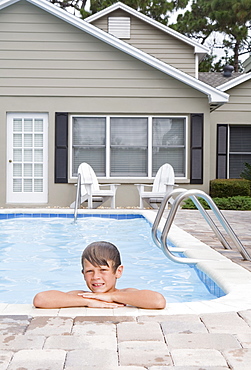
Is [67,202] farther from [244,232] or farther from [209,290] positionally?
[209,290]

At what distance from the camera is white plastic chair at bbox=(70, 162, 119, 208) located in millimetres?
9846

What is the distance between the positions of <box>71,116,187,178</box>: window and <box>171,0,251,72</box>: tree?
1034 centimetres

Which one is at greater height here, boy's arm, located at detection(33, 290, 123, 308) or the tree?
the tree

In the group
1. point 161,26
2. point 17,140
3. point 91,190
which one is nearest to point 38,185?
point 17,140

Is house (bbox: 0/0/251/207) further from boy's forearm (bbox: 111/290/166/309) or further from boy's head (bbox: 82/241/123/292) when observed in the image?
boy's forearm (bbox: 111/290/166/309)

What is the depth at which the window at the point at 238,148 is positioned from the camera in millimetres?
12688

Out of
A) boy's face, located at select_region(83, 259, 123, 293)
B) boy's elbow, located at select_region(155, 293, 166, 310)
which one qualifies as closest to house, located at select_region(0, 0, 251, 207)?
boy's face, located at select_region(83, 259, 123, 293)

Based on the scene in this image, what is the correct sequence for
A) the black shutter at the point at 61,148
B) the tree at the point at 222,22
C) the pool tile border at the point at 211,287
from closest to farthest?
the pool tile border at the point at 211,287 → the black shutter at the point at 61,148 → the tree at the point at 222,22

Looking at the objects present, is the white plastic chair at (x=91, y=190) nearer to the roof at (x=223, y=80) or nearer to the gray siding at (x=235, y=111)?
the gray siding at (x=235, y=111)

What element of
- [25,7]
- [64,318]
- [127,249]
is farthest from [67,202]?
[64,318]

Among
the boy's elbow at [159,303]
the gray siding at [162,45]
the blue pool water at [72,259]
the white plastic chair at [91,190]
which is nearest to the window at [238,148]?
the gray siding at [162,45]

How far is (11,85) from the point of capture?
10.7 m

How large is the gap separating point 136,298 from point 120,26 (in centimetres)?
1191

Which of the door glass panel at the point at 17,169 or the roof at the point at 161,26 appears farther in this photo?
the roof at the point at 161,26
